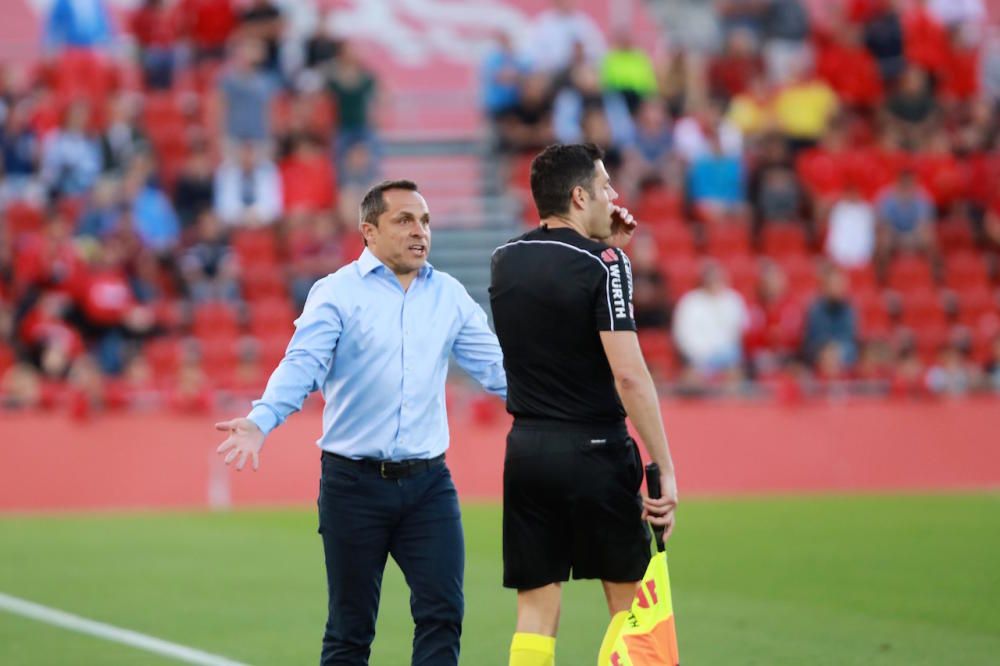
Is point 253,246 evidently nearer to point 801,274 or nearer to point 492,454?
point 492,454

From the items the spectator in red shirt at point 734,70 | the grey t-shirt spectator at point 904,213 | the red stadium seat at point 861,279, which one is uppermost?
the spectator in red shirt at point 734,70

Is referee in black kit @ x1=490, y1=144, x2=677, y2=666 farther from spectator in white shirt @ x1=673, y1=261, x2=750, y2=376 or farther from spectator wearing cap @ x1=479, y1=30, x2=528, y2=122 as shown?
spectator wearing cap @ x1=479, y1=30, x2=528, y2=122

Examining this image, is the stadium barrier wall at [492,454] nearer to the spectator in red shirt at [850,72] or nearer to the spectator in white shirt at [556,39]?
the spectator in white shirt at [556,39]

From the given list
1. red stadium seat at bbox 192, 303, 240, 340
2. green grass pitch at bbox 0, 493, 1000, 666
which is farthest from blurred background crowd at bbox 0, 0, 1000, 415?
green grass pitch at bbox 0, 493, 1000, 666

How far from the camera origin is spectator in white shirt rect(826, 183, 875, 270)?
21.5 metres

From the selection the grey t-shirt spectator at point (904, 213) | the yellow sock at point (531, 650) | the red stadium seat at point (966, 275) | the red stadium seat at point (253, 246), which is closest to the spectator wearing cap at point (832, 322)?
the grey t-shirt spectator at point (904, 213)

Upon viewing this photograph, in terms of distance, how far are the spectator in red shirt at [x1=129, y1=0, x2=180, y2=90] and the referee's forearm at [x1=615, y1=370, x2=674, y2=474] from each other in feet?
55.8

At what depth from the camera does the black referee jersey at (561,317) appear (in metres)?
6.29

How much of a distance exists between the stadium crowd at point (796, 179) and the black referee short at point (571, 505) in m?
11.9

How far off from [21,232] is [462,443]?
611 centimetres

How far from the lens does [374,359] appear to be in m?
6.69

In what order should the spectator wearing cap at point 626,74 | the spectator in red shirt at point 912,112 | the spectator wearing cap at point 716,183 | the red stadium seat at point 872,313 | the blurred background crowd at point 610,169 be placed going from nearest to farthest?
the blurred background crowd at point 610,169
the red stadium seat at point 872,313
the spectator wearing cap at point 716,183
the spectator wearing cap at point 626,74
the spectator in red shirt at point 912,112

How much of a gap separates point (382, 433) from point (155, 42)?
54.9 feet

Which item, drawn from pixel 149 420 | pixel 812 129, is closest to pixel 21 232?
pixel 149 420
